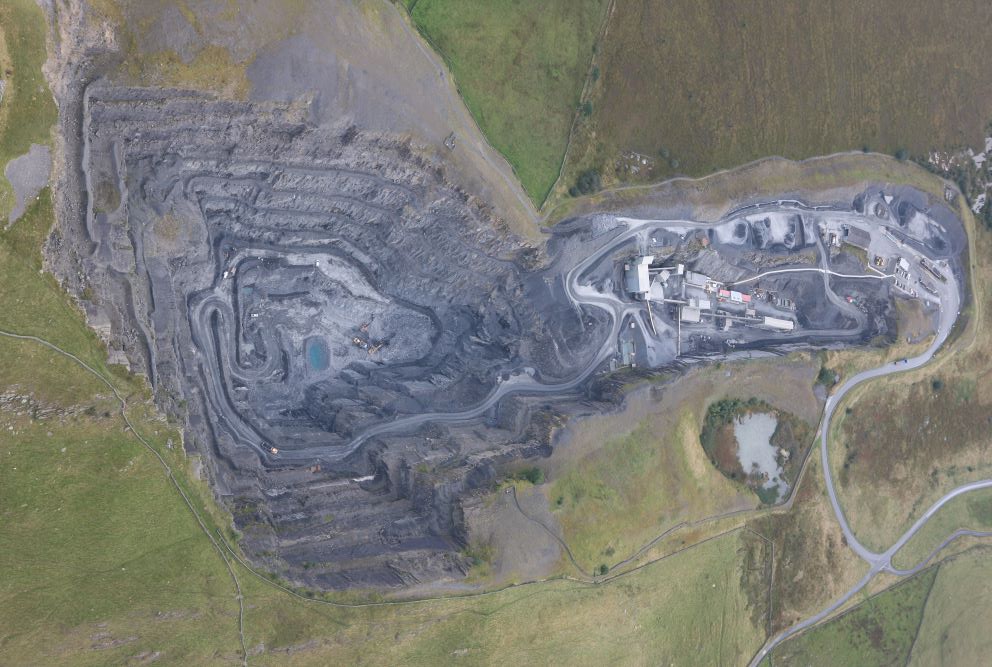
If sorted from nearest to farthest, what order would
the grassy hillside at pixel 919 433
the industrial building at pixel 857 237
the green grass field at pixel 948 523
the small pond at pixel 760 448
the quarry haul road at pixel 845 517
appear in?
the small pond at pixel 760 448 → the quarry haul road at pixel 845 517 → the grassy hillside at pixel 919 433 → the industrial building at pixel 857 237 → the green grass field at pixel 948 523

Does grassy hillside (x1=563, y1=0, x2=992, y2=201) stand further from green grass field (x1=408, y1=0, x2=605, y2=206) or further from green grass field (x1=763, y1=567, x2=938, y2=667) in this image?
green grass field (x1=763, y1=567, x2=938, y2=667)

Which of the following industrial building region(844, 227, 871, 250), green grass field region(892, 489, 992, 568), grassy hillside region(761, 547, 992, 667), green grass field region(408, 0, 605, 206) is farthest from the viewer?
green grass field region(892, 489, 992, 568)

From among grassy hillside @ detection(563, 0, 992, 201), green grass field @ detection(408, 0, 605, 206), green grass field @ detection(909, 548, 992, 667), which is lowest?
green grass field @ detection(909, 548, 992, 667)

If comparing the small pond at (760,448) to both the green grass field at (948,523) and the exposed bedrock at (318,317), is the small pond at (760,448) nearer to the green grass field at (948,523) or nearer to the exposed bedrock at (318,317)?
the exposed bedrock at (318,317)

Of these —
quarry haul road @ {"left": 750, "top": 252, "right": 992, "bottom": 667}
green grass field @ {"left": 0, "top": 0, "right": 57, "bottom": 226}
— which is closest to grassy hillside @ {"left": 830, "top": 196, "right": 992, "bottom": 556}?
quarry haul road @ {"left": 750, "top": 252, "right": 992, "bottom": 667}

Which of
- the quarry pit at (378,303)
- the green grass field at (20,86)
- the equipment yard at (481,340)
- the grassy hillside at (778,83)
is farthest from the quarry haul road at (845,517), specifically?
the green grass field at (20,86)

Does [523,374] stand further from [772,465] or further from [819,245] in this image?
[819,245]
